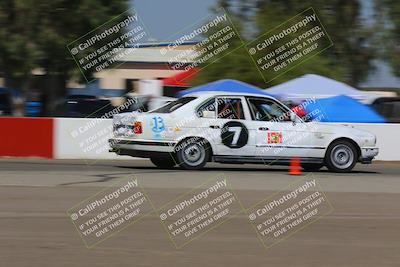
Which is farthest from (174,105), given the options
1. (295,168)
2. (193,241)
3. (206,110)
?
(193,241)

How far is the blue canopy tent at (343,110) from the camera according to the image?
21.8 metres

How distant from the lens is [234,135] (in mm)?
14367

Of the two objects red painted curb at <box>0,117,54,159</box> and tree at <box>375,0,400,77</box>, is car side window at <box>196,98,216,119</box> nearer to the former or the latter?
red painted curb at <box>0,117,54,159</box>

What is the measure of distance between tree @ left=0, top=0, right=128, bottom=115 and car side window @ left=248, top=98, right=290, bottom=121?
1909 cm

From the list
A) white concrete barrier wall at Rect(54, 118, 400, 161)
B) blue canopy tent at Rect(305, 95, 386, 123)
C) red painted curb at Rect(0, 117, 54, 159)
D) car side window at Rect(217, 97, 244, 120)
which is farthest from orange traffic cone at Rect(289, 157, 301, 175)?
blue canopy tent at Rect(305, 95, 386, 123)

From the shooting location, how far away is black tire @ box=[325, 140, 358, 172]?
14.9 m

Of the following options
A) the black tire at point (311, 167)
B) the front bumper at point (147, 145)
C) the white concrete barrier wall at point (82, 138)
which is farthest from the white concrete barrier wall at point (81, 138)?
the black tire at point (311, 167)

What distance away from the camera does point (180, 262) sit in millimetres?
6410

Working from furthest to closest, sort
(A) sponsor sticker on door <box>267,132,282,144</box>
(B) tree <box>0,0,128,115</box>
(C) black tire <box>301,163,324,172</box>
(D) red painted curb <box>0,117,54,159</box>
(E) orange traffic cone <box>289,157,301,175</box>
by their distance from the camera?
(B) tree <box>0,0,128,115</box>, (D) red painted curb <box>0,117,54,159</box>, (C) black tire <box>301,163,324,172</box>, (A) sponsor sticker on door <box>267,132,282,144</box>, (E) orange traffic cone <box>289,157,301,175</box>

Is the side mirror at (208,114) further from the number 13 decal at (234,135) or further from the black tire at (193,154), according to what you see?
the black tire at (193,154)

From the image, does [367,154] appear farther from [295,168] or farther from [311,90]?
A: [311,90]

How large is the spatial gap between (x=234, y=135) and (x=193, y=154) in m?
0.88

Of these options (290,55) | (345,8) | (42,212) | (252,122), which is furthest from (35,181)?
(345,8)

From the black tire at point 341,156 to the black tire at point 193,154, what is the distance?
255 cm
